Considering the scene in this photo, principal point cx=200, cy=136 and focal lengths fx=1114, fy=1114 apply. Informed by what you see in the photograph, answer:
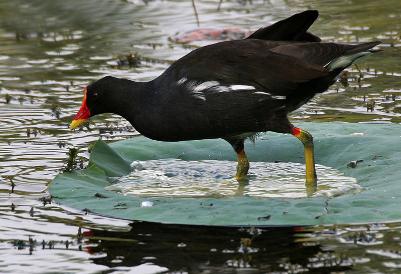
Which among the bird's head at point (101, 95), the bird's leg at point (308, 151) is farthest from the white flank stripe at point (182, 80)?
the bird's leg at point (308, 151)

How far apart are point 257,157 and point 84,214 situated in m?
2.03

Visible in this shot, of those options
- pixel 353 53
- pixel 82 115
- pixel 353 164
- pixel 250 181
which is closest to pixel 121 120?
pixel 82 115

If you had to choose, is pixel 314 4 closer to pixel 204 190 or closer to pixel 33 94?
pixel 33 94

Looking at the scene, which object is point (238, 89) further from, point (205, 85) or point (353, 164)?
point (353, 164)

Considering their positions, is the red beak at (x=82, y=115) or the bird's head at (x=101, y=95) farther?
the red beak at (x=82, y=115)

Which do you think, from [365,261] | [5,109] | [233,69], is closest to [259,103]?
[233,69]

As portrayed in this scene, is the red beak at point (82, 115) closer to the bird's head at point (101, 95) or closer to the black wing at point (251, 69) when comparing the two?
the bird's head at point (101, 95)

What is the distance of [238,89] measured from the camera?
800 centimetres

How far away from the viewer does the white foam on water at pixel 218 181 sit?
801 centimetres

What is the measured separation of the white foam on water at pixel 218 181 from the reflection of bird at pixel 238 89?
22 centimetres

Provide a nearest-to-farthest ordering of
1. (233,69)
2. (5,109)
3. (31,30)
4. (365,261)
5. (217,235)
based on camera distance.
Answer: (365,261), (217,235), (233,69), (5,109), (31,30)

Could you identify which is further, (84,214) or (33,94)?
(33,94)

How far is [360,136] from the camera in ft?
29.1

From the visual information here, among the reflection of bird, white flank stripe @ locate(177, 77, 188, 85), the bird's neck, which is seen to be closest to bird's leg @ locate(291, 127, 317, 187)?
the reflection of bird
